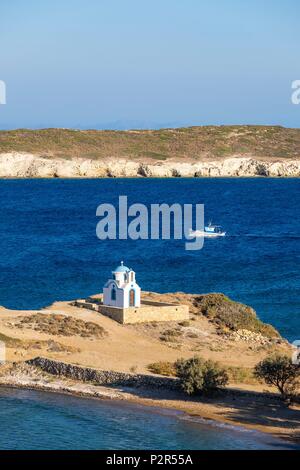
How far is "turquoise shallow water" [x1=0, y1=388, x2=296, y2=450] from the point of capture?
3080 cm

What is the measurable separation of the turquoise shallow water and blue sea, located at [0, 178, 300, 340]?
16.2 m

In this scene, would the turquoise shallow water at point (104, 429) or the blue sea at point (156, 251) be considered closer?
the turquoise shallow water at point (104, 429)

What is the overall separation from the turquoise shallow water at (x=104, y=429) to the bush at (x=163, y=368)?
125 inches

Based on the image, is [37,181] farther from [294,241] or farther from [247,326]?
[247,326]

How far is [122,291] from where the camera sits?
4622cm

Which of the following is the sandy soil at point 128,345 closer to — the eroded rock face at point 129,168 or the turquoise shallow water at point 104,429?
the turquoise shallow water at point 104,429

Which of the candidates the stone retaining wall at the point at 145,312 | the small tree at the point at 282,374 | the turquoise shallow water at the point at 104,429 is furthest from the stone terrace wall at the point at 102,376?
the stone retaining wall at the point at 145,312

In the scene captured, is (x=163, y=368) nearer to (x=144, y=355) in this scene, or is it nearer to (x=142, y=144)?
(x=144, y=355)

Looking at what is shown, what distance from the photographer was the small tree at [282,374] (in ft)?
116

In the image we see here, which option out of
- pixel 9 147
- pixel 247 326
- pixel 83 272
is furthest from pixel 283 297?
pixel 9 147

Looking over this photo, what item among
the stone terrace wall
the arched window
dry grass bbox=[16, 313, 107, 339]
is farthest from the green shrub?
the arched window

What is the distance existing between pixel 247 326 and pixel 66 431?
1687cm

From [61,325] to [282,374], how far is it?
1243cm

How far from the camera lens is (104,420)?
109 ft
